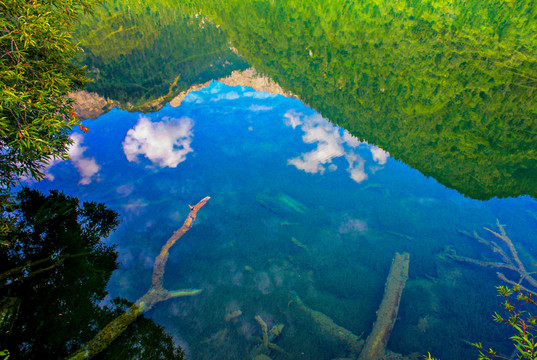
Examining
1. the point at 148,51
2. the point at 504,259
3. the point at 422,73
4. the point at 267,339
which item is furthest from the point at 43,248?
the point at 422,73

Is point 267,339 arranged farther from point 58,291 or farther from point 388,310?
point 58,291

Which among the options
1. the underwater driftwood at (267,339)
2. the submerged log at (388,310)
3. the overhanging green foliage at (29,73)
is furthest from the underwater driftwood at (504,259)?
the overhanging green foliage at (29,73)

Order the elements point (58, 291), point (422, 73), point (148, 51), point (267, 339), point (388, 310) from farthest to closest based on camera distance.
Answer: point (148, 51) → point (422, 73) → point (388, 310) → point (267, 339) → point (58, 291)

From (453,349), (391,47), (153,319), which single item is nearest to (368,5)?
(391,47)

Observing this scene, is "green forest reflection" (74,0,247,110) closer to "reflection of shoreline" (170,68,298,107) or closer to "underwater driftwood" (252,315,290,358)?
"reflection of shoreline" (170,68,298,107)

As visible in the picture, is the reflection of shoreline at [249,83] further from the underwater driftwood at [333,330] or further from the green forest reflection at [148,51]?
the underwater driftwood at [333,330]

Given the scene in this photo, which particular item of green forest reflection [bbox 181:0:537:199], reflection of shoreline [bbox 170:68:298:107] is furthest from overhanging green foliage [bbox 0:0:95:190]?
green forest reflection [bbox 181:0:537:199]
